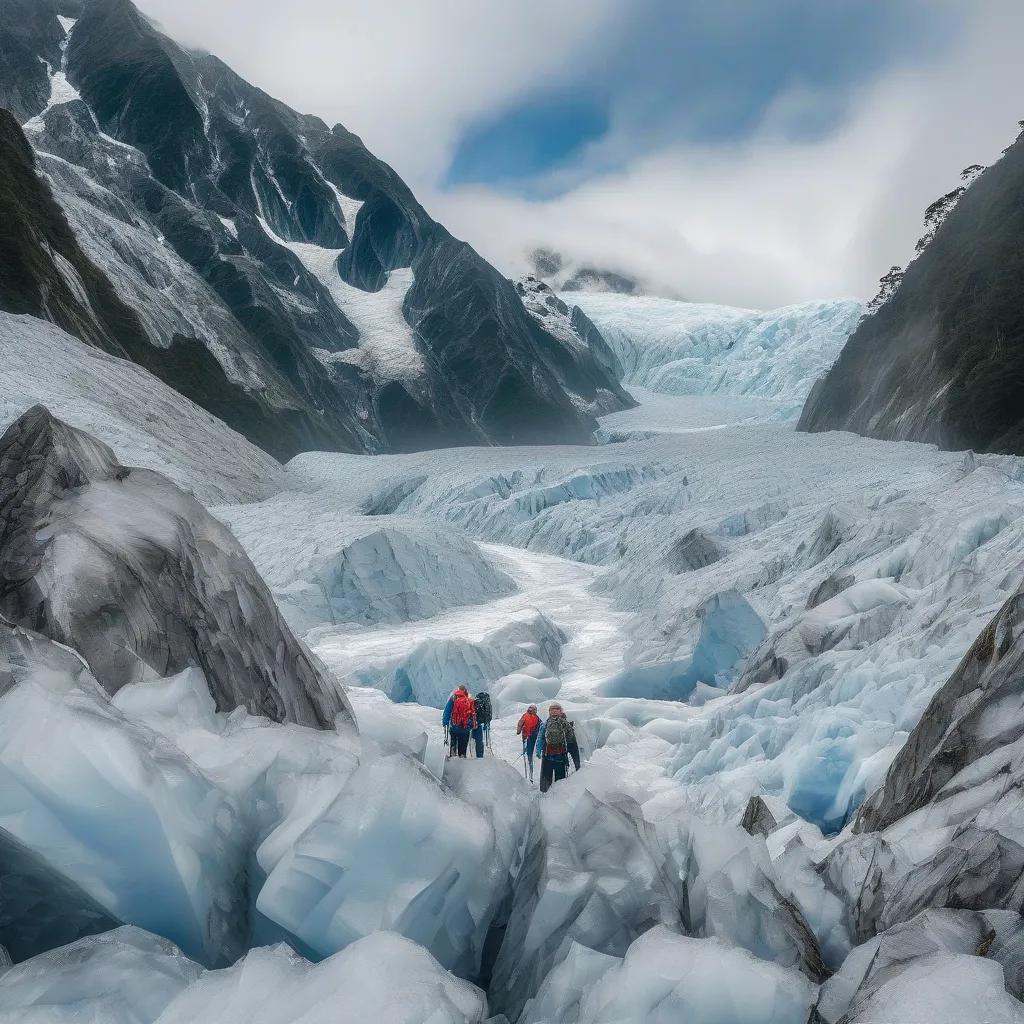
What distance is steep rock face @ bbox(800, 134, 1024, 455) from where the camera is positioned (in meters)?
31.3

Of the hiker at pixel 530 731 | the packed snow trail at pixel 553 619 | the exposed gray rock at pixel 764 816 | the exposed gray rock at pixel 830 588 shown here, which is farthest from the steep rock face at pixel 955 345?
the exposed gray rock at pixel 764 816

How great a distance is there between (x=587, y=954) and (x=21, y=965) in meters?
2.81

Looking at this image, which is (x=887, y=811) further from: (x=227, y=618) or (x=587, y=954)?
(x=227, y=618)

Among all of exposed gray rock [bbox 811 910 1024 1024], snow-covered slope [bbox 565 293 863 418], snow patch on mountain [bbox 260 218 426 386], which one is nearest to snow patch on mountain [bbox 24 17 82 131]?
snow patch on mountain [bbox 260 218 426 386]

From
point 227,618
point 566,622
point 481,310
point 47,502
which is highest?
point 481,310

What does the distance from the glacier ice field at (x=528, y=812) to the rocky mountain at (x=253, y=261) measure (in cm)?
3639

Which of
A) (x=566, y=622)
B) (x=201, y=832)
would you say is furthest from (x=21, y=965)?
(x=566, y=622)

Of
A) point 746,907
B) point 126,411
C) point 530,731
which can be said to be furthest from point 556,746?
point 126,411

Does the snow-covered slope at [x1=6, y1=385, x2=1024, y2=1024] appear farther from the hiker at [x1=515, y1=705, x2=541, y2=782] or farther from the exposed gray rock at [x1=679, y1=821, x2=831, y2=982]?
the hiker at [x1=515, y1=705, x2=541, y2=782]

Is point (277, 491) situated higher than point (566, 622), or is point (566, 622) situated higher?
point (277, 491)

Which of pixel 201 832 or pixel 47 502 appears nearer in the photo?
pixel 201 832

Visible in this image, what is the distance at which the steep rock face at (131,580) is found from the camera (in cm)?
605

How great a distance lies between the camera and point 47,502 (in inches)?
271

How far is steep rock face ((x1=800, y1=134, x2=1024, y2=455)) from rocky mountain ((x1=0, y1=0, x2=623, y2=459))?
41.7m
